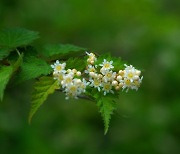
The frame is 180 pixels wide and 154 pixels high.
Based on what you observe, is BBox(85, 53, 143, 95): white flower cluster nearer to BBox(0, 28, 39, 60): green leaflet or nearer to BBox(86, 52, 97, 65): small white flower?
BBox(86, 52, 97, 65): small white flower

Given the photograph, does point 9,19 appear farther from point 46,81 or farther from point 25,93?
point 46,81

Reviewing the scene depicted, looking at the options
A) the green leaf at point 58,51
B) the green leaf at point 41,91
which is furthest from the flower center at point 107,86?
the green leaf at point 58,51

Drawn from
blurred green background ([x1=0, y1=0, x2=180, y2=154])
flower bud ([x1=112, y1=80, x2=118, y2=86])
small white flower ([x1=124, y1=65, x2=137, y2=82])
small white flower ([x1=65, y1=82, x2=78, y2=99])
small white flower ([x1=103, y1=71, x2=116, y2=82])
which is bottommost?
small white flower ([x1=65, y1=82, x2=78, y2=99])

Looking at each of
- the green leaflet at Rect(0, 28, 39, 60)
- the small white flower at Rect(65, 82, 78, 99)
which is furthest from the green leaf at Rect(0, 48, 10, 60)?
the small white flower at Rect(65, 82, 78, 99)

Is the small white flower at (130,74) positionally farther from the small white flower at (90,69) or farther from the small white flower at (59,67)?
the small white flower at (59,67)

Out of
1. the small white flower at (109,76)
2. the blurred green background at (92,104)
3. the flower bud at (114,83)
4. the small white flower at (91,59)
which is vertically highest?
the blurred green background at (92,104)
